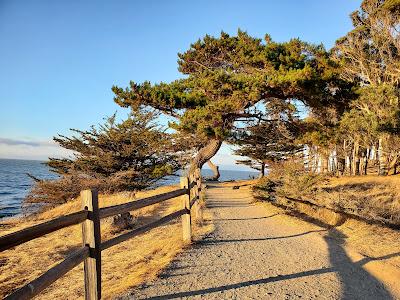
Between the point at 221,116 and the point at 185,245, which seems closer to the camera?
the point at 185,245

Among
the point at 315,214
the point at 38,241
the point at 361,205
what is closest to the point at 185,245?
the point at 38,241

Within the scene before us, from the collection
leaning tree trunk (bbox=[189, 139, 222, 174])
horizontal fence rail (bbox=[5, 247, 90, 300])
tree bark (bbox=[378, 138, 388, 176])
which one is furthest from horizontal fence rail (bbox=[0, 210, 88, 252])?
tree bark (bbox=[378, 138, 388, 176])

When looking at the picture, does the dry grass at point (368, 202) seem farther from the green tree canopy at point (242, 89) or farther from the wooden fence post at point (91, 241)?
the wooden fence post at point (91, 241)

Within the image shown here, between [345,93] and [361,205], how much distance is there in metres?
4.28

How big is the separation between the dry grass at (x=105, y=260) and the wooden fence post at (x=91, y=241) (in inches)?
15.1

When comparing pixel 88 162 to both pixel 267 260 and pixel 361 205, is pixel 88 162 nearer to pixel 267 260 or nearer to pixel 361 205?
pixel 267 260

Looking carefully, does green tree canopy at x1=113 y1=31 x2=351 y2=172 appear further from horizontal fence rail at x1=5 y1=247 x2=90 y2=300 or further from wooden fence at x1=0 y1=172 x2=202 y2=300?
horizontal fence rail at x1=5 y1=247 x2=90 y2=300

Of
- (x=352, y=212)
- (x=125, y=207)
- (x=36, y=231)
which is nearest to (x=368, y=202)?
(x=352, y=212)

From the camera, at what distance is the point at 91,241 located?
14.5ft

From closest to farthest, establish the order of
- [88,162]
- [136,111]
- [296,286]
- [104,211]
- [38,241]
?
[104,211] → [296,286] → [38,241] → [88,162] → [136,111]

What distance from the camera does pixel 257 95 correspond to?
12.2m

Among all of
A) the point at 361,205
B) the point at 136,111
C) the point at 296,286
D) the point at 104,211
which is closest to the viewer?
the point at 104,211

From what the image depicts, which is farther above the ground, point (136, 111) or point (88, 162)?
point (136, 111)

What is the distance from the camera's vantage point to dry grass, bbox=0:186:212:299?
5914 mm
